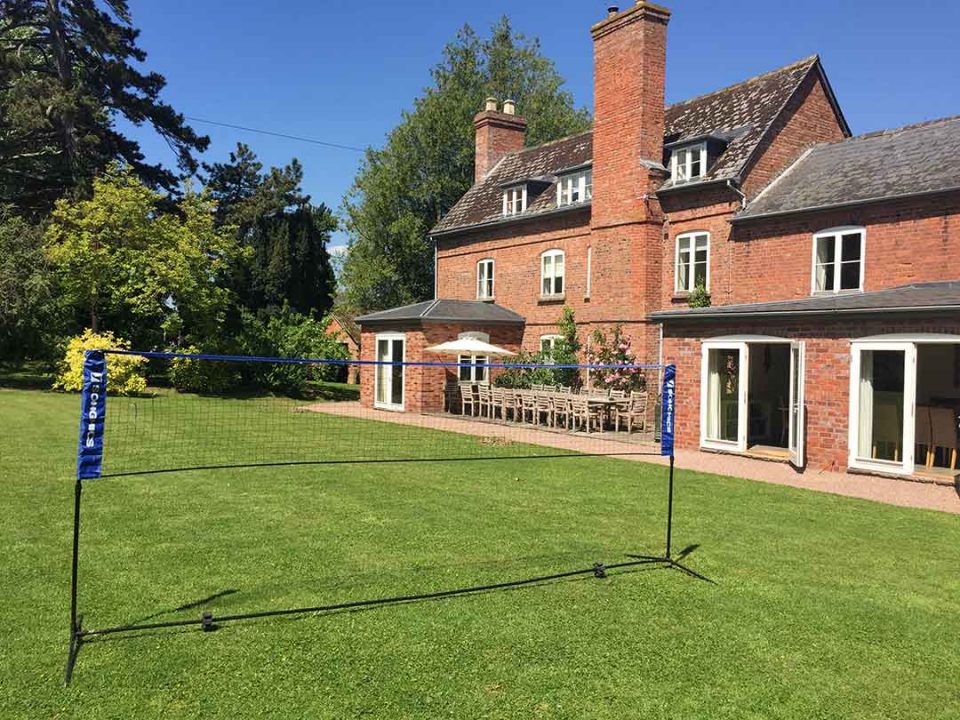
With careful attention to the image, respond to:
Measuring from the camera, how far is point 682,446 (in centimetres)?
1563

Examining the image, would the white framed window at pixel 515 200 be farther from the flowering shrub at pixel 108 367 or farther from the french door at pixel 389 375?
the flowering shrub at pixel 108 367

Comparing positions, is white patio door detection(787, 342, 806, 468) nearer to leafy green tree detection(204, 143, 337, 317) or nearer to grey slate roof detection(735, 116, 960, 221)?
grey slate roof detection(735, 116, 960, 221)

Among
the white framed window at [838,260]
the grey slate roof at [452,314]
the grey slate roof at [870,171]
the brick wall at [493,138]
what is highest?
the brick wall at [493,138]

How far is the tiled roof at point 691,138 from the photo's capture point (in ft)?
67.3

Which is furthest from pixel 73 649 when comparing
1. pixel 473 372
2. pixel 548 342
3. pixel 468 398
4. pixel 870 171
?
pixel 548 342

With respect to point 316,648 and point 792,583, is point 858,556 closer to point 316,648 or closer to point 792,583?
point 792,583

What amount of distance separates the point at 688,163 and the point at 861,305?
1001 centimetres

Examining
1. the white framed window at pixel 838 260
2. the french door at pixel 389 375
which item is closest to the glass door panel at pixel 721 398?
the white framed window at pixel 838 260

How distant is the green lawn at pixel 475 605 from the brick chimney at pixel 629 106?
43.6 ft

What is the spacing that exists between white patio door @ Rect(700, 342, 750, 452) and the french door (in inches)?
438

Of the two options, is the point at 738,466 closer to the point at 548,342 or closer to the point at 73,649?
the point at 73,649

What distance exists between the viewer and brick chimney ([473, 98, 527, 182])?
106ft

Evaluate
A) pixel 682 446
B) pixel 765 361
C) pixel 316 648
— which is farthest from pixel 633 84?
pixel 316 648

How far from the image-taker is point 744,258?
1955 cm
